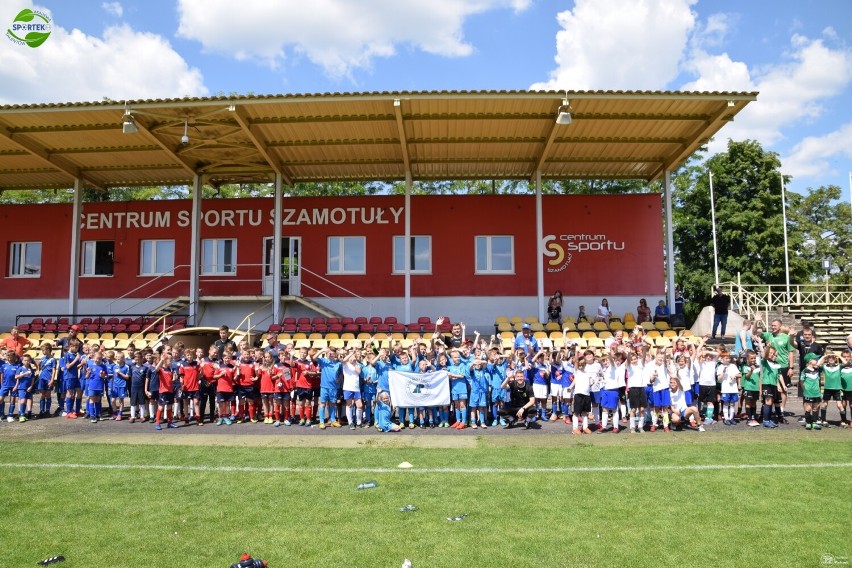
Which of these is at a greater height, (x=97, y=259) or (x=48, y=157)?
(x=48, y=157)

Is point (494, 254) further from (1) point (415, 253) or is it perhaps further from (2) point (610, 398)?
(2) point (610, 398)

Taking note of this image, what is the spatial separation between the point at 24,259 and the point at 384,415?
20.8 m

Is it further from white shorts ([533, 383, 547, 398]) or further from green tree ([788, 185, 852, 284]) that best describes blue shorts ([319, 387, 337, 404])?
green tree ([788, 185, 852, 284])

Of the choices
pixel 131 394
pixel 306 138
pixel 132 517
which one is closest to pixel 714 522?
pixel 132 517

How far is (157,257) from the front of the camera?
23.6m

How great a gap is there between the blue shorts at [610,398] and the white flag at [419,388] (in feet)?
10.1

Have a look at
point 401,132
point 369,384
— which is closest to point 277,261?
point 401,132

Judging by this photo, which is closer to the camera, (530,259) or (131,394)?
(131,394)

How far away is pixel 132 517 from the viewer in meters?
6.25

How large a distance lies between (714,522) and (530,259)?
54.4ft

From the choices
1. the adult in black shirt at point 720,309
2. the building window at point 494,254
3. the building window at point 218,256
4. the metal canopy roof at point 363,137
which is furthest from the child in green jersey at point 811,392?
the building window at point 218,256

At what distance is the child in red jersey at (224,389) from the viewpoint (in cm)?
1225

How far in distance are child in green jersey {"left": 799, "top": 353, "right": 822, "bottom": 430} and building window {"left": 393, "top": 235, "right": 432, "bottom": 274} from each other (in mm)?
13602

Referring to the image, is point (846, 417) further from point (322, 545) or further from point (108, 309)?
point (108, 309)
